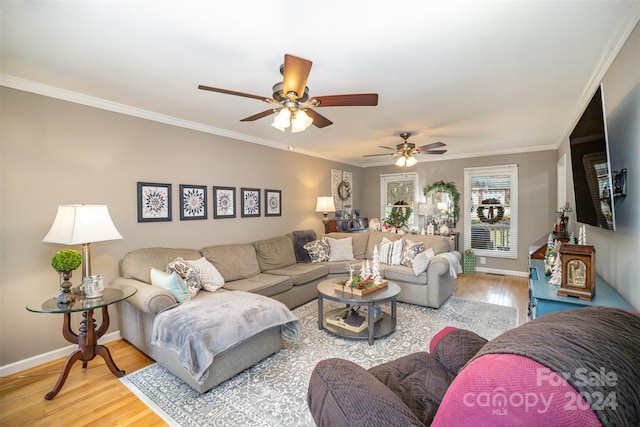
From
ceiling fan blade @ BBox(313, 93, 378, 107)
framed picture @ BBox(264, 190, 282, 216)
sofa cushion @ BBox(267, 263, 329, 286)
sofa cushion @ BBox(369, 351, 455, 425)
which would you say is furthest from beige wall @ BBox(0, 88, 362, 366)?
sofa cushion @ BBox(369, 351, 455, 425)

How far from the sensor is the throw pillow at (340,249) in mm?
4828

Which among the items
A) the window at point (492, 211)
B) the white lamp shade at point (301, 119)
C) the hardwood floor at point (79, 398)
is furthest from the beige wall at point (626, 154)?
the window at point (492, 211)

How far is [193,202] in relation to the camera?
12.4ft

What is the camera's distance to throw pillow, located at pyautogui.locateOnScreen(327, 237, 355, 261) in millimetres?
4828

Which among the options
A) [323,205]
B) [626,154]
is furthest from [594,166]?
[323,205]

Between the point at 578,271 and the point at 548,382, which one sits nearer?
the point at 548,382

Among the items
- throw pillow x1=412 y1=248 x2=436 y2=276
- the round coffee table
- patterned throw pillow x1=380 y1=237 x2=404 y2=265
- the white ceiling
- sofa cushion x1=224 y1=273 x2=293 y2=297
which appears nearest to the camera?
the white ceiling

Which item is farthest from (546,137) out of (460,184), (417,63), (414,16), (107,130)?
(107,130)

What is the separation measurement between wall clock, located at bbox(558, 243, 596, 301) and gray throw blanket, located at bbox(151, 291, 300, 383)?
2.16 m

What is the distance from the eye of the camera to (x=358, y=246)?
5160 mm

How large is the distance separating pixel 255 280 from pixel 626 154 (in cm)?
356

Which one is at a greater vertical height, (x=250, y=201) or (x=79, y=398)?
(x=250, y=201)

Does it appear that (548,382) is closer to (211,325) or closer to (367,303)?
(211,325)

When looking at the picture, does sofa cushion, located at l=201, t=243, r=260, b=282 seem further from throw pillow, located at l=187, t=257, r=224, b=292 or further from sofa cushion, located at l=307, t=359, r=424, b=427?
sofa cushion, located at l=307, t=359, r=424, b=427
